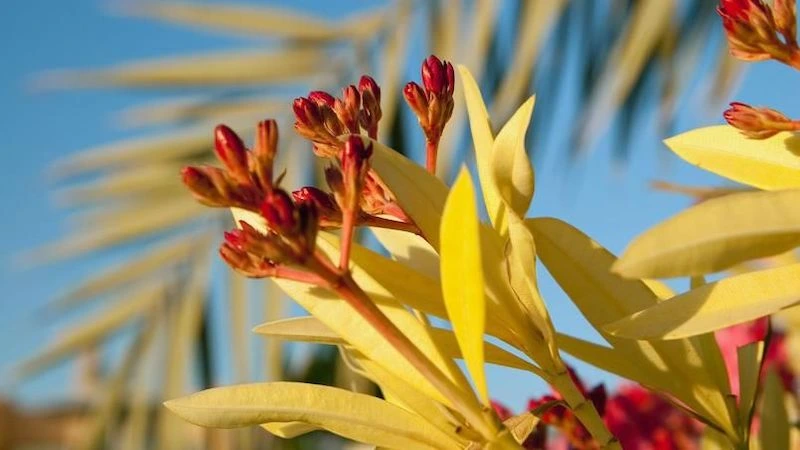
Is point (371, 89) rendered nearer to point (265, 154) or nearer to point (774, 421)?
point (265, 154)

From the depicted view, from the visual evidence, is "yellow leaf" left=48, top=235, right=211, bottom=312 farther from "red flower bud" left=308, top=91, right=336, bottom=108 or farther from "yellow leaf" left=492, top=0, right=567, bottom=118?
→ "red flower bud" left=308, top=91, right=336, bottom=108

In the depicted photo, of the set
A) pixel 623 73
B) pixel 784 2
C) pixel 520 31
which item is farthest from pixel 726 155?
pixel 520 31

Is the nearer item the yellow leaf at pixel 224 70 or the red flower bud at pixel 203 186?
the red flower bud at pixel 203 186

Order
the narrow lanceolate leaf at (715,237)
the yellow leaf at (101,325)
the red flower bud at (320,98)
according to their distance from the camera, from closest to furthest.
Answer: the narrow lanceolate leaf at (715,237) < the red flower bud at (320,98) < the yellow leaf at (101,325)

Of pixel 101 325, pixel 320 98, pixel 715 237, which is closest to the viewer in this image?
pixel 715 237

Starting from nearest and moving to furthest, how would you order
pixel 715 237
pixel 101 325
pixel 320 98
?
pixel 715 237, pixel 320 98, pixel 101 325

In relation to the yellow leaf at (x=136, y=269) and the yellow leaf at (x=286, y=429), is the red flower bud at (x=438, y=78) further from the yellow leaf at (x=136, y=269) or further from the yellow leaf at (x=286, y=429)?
the yellow leaf at (x=136, y=269)

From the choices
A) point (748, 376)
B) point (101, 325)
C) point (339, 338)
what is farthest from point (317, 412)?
point (101, 325)

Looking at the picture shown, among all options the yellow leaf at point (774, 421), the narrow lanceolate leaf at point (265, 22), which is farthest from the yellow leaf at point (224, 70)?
the yellow leaf at point (774, 421)
